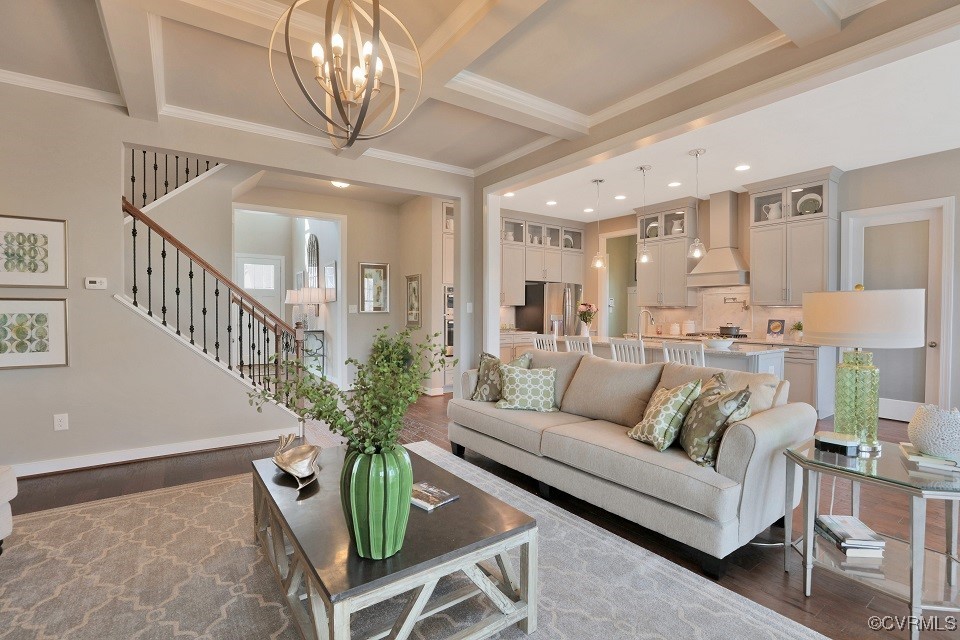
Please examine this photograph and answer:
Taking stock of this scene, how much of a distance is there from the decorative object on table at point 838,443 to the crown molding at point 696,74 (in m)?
2.19

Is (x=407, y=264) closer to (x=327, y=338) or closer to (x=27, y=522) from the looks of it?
(x=327, y=338)

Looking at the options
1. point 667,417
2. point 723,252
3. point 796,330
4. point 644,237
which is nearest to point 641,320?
point 644,237

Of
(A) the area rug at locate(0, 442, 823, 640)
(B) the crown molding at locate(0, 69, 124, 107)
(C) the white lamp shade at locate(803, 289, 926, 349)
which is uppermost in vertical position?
(B) the crown molding at locate(0, 69, 124, 107)

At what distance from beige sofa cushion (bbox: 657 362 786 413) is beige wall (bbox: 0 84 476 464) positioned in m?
3.51

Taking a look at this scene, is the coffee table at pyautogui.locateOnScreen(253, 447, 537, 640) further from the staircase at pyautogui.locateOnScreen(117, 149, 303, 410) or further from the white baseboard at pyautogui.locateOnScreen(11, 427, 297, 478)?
the staircase at pyautogui.locateOnScreen(117, 149, 303, 410)

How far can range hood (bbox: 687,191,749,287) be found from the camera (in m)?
6.02

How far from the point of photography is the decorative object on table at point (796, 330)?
212 inches

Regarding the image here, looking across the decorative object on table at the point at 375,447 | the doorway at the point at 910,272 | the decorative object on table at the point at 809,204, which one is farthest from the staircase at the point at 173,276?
the doorway at the point at 910,272

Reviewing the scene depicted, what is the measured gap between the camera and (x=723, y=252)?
20.1 feet

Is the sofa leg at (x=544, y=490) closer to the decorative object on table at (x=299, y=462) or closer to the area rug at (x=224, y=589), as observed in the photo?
the area rug at (x=224, y=589)

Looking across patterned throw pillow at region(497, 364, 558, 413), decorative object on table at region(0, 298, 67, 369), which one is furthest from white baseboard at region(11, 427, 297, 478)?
patterned throw pillow at region(497, 364, 558, 413)

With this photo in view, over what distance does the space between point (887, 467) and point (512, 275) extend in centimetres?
589

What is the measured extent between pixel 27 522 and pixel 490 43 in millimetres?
3684

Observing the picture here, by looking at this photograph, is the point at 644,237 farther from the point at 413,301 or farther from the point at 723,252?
the point at 413,301
